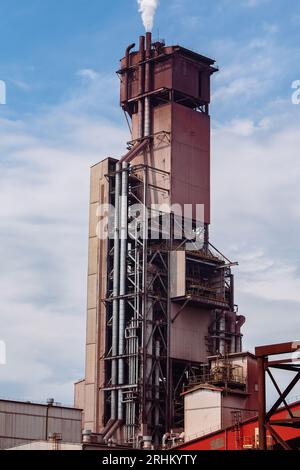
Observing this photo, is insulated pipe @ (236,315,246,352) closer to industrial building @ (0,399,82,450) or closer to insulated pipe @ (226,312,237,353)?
insulated pipe @ (226,312,237,353)

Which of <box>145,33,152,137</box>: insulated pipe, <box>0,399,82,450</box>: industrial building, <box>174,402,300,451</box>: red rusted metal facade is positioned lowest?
<box>174,402,300,451</box>: red rusted metal facade

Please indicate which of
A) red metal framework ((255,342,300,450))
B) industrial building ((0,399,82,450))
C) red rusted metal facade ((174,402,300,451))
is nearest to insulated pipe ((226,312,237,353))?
industrial building ((0,399,82,450))

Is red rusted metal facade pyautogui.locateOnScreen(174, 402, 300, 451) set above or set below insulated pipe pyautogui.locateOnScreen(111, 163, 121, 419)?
below

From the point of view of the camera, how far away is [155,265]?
277 ft

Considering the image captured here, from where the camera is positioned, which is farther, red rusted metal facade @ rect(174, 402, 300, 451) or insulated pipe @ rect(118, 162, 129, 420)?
insulated pipe @ rect(118, 162, 129, 420)

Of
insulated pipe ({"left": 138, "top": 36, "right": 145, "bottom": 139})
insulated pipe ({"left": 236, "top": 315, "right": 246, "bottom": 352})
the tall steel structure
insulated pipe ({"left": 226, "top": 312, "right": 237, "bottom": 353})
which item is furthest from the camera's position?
insulated pipe ({"left": 138, "top": 36, "right": 145, "bottom": 139})

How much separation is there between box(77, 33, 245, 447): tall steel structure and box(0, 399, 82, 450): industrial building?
10.8ft

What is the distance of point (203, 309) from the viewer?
86438 mm

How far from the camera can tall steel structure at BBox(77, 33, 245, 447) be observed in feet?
270

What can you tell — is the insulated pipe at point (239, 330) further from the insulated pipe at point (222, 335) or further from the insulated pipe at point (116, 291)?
Answer: the insulated pipe at point (116, 291)

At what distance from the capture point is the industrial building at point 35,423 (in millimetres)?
77938

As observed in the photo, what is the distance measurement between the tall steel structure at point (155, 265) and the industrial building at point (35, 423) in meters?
3.30

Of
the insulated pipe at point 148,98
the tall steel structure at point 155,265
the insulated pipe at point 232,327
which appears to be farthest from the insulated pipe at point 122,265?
the insulated pipe at point 232,327

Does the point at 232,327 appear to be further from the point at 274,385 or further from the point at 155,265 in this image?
the point at 274,385
